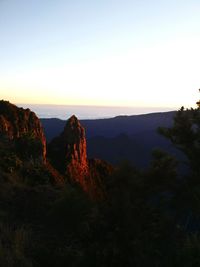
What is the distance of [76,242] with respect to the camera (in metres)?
11.6

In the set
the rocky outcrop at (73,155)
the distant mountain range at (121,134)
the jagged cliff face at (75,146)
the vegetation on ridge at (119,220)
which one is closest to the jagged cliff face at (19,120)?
the rocky outcrop at (73,155)

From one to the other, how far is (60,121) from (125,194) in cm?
16397

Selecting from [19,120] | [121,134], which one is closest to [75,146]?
[19,120]

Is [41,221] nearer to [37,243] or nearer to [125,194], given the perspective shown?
[37,243]

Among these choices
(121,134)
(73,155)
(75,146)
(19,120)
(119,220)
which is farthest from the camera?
(121,134)

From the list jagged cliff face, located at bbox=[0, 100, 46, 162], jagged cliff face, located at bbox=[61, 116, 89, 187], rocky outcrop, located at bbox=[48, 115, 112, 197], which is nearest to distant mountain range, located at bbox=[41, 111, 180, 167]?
rocky outcrop, located at bbox=[48, 115, 112, 197]

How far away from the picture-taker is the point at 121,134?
11825cm

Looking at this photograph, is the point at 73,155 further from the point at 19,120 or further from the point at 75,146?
the point at 19,120

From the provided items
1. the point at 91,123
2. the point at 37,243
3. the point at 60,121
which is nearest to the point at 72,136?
the point at 37,243

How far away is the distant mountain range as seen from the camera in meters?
103

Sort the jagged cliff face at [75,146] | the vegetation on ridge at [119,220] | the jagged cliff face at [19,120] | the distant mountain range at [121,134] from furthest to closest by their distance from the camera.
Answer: the distant mountain range at [121,134] < the jagged cliff face at [75,146] < the jagged cliff face at [19,120] < the vegetation on ridge at [119,220]

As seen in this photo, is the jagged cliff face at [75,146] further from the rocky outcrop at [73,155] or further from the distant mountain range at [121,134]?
the distant mountain range at [121,134]

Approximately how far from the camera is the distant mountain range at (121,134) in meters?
103

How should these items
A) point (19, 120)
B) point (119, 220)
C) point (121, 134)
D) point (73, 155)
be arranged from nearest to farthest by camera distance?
point (119, 220) → point (73, 155) → point (19, 120) → point (121, 134)
